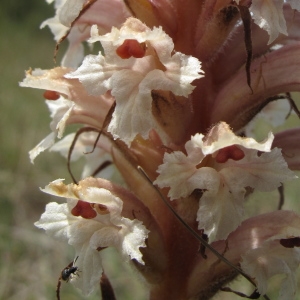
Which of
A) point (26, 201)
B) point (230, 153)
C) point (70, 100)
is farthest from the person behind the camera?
point (26, 201)

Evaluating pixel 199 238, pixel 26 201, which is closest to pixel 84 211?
pixel 199 238

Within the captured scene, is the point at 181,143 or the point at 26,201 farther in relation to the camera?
the point at 26,201

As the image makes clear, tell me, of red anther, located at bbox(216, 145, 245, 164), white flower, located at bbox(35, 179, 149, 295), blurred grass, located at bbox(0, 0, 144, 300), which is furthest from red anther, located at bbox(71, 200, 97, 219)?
blurred grass, located at bbox(0, 0, 144, 300)

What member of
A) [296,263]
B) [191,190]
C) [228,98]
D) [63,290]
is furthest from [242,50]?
[63,290]

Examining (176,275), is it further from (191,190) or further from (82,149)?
(82,149)

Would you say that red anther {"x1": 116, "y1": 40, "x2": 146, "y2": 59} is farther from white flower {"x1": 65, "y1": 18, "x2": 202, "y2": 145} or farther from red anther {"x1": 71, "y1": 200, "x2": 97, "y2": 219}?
red anther {"x1": 71, "y1": 200, "x2": 97, "y2": 219}

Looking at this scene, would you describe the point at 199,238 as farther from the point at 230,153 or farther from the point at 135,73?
the point at 135,73
